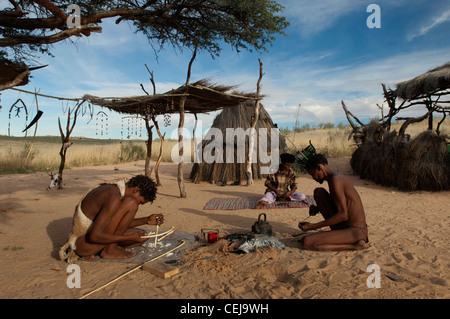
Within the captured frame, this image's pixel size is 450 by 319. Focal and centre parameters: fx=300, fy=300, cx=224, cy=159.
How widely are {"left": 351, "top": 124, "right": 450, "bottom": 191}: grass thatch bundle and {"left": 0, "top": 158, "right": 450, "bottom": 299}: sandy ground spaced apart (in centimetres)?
218

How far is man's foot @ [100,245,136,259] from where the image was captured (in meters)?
3.46

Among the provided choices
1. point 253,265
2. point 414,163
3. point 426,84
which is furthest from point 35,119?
point 426,84

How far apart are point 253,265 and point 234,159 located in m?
7.05

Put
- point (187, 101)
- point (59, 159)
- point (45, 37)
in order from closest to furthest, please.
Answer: point (45, 37) < point (187, 101) < point (59, 159)

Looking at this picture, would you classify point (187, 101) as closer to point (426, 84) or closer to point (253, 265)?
point (253, 265)

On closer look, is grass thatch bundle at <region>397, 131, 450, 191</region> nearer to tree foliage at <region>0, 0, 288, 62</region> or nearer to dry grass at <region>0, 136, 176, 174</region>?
tree foliage at <region>0, 0, 288, 62</region>

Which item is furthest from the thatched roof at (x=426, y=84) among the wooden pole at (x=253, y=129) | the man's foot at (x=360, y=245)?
the man's foot at (x=360, y=245)

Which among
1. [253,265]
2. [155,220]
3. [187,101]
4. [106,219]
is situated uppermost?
[187,101]

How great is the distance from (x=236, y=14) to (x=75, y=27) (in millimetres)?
3059

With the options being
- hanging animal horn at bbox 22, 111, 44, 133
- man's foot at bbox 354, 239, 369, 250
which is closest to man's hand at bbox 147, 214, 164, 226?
hanging animal horn at bbox 22, 111, 44, 133

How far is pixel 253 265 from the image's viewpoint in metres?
3.25

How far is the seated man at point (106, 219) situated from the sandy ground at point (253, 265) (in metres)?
0.18
